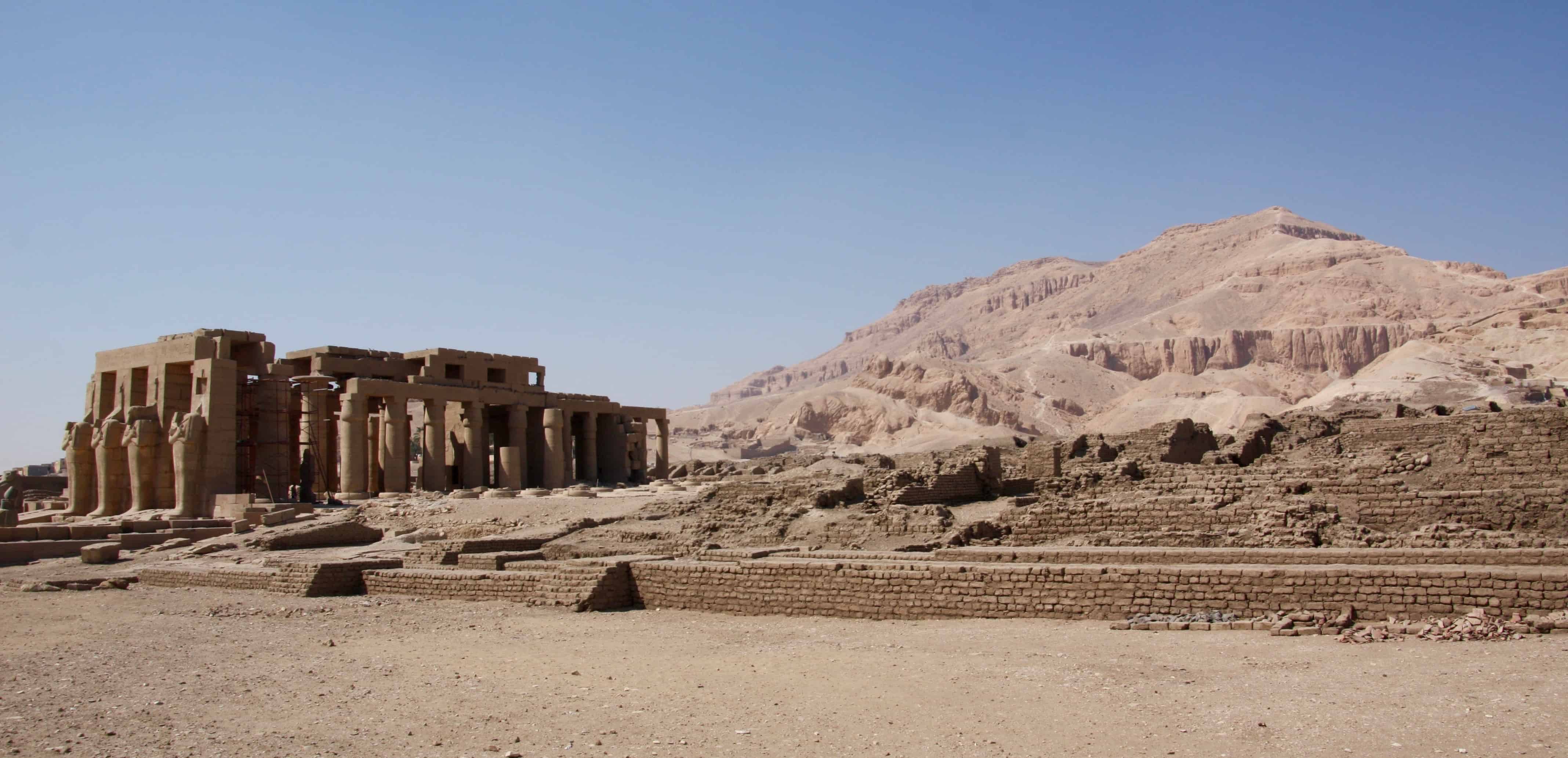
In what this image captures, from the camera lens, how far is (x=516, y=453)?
37656 millimetres

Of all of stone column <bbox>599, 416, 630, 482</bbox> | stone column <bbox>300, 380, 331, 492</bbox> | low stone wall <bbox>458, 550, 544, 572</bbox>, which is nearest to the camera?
low stone wall <bbox>458, 550, 544, 572</bbox>

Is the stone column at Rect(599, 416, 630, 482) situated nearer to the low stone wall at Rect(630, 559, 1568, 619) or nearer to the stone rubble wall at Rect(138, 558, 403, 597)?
the stone rubble wall at Rect(138, 558, 403, 597)

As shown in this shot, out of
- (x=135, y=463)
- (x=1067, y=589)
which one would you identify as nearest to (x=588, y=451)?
(x=135, y=463)

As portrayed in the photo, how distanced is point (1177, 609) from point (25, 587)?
56.8ft

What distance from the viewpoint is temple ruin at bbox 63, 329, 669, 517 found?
31.4 metres

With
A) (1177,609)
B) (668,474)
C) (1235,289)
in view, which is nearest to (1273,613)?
(1177,609)

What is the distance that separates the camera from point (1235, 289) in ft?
429

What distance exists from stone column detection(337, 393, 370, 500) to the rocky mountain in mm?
38992

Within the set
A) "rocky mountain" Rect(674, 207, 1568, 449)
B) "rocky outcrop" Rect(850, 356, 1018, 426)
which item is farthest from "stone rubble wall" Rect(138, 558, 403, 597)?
"rocky outcrop" Rect(850, 356, 1018, 426)

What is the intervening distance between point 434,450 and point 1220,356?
89234mm

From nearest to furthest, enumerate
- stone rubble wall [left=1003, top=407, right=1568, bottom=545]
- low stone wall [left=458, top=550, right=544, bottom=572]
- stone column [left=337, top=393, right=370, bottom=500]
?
stone rubble wall [left=1003, top=407, right=1568, bottom=545], low stone wall [left=458, top=550, right=544, bottom=572], stone column [left=337, top=393, right=370, bottom=500]

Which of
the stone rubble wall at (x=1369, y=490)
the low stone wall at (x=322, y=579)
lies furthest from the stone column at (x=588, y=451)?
the stone rubble wall at (x=1369, y=490)

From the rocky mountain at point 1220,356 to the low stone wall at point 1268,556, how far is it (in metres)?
39.9

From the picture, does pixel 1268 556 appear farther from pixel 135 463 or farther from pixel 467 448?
pixel 135 463
